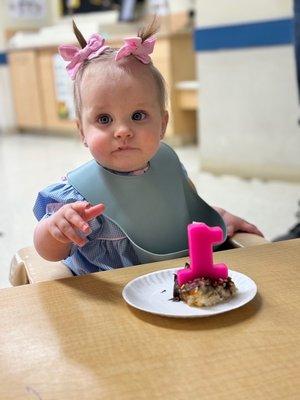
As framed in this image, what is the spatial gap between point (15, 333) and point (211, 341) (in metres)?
0.22

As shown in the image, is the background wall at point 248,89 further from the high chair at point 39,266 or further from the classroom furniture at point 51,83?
the high chair at point 39,266

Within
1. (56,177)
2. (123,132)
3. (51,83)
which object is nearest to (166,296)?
(123,132)

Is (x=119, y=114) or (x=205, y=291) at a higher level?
(x=119, y=114)

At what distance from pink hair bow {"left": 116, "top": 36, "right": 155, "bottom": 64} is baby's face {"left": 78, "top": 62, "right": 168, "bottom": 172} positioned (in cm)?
2

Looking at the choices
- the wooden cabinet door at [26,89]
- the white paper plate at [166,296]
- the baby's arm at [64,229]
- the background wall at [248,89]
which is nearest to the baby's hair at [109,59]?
the baby's arm at [64,229]

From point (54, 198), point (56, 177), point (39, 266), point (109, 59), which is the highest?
point (109, 59)

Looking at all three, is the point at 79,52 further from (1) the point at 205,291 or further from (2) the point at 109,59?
(1) the point at 205,291

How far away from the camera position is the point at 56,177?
12.0 ft

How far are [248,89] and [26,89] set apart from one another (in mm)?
3451

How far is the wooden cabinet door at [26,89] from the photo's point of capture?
5844mm

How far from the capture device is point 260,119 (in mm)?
3092

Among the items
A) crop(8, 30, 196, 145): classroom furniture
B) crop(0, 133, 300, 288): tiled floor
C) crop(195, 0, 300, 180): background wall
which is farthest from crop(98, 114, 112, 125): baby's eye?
crop(8, 30, 196, 145): classroom furniture

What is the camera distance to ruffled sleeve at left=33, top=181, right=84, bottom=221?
0.97m

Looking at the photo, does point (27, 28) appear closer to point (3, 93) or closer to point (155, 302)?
point (3, 93)
